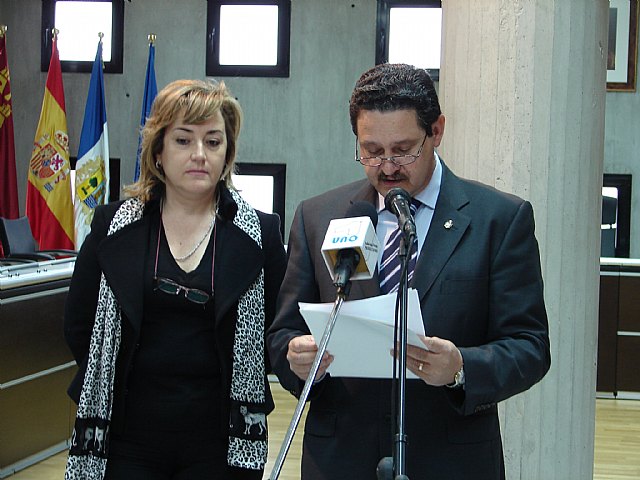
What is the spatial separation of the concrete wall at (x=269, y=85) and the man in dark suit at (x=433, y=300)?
829 cm

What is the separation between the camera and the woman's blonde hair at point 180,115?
8.30 feet

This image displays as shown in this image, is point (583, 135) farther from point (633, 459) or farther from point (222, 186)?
point (633, 459)

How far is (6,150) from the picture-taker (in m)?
9.62

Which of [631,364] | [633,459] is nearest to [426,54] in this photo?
[631,364]

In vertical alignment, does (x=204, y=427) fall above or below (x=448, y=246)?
below

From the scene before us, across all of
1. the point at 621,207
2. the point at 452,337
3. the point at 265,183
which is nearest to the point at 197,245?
the point at 452,337

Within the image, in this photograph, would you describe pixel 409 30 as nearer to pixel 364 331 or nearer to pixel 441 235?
pixel 441 235

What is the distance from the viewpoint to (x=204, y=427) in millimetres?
2439

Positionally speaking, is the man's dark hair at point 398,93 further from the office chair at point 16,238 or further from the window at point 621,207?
the window at point 621,207

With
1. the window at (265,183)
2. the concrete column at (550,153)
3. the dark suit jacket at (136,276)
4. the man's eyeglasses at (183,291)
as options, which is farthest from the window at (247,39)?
the man's eyeglasses at (183,291)

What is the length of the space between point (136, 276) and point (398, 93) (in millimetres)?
907

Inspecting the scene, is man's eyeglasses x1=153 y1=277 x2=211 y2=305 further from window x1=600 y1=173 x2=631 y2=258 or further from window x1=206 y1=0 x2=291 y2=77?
window x1=600 y1=173 x2=631 y2=258

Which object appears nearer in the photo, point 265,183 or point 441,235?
point 441,235

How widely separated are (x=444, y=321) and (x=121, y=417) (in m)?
0.94
